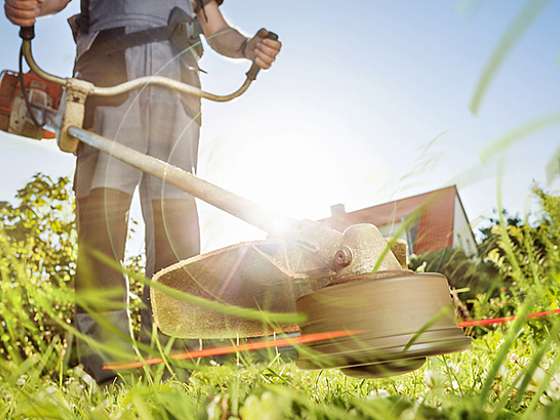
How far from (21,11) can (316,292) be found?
2075mm

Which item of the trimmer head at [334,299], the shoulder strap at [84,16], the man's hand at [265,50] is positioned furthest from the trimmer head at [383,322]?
the shoulder strap at [84,16]

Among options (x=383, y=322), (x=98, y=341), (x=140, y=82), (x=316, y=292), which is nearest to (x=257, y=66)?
(x=140, y=82)

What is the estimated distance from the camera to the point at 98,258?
2.52 meters

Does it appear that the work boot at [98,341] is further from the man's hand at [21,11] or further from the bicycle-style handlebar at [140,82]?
Answer: the man's hand at [21,11]

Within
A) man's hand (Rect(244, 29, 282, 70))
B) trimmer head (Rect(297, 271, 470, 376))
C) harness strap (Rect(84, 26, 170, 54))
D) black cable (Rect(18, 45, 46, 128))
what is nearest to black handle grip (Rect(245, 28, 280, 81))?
man's hand (Rect(244, 29, 282, 70))

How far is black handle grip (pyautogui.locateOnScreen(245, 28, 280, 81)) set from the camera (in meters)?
2.81

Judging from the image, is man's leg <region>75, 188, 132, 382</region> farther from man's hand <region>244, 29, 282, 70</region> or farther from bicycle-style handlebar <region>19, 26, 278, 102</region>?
man's hand <region>244, 29, 282, 70</region>

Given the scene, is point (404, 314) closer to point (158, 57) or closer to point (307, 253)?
point (307, 253)

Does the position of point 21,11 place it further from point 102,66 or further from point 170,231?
point 170,231

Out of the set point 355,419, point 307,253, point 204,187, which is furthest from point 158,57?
point 355,419

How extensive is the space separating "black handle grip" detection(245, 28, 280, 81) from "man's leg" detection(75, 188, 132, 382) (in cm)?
86

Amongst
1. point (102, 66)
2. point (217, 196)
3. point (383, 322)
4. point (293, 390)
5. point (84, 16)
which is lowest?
point (293, 390)

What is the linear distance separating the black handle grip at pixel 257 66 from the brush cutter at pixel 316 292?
1.03 m

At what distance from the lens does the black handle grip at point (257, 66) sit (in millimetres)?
2811
